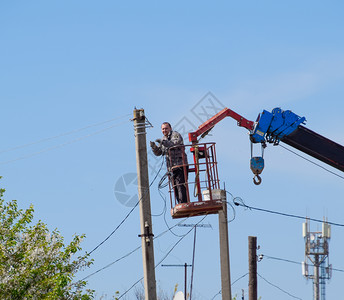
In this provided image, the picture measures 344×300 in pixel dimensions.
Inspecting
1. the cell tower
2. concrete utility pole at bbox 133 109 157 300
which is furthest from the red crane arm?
the cell tower

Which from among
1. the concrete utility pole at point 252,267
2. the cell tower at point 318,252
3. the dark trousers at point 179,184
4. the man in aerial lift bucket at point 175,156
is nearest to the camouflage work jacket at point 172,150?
the man in aerial lift bucket at point 175,156

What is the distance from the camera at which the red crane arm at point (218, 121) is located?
69.6ft

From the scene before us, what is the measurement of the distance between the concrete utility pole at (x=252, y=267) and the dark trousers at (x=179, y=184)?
983 cm

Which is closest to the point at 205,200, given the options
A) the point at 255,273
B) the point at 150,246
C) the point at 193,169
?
the point at 193,169

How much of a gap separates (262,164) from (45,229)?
20.6ft

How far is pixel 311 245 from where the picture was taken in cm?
9406

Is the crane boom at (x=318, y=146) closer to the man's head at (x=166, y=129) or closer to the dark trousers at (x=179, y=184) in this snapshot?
the dark trousers at (x=179, y=184)

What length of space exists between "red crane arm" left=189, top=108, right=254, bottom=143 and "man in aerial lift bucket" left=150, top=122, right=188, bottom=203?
49cm

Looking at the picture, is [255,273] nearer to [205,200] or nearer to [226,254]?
[226,254]

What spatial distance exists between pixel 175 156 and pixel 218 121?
5.01 feet

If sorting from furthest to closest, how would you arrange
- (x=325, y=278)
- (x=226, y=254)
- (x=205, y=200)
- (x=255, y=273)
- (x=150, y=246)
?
(x=325, y=278)
(x=255, y=273)
(x=226, y=254)
(x=205, y=200)
(x=150, y=246)

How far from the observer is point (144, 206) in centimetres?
1914

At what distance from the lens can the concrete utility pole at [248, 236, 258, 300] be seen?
29.8 metres

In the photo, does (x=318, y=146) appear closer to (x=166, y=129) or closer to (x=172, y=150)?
(x=172, y=150)
